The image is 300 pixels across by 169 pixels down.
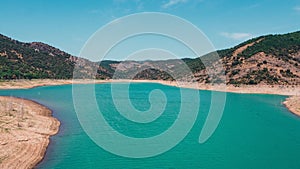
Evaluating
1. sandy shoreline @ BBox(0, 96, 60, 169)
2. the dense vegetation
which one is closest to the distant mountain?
the dense vegetation

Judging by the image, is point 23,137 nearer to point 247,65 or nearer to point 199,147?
point 199,147

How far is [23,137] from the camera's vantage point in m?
34.1

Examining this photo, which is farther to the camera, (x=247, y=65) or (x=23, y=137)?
(x=247, y=65)

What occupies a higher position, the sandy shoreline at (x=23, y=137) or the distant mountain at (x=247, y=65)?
the distant mountain at (x=247, y=65)

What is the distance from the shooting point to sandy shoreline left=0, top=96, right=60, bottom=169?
89.9ft

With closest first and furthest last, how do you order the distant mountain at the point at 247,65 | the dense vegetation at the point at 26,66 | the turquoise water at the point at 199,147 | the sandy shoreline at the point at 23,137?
1. the sandy shoreline at the point at 23,137
2. the turquoise water at the point at 199,147
3. the distant mountain at the point at 247,65
4. the dense vegetation at the point at 26,66

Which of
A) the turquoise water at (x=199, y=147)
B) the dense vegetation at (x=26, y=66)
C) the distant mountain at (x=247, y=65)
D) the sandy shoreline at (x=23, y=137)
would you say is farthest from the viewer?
the dense vegetation at (x=26, y=66)

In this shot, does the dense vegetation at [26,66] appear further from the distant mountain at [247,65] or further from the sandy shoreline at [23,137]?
the sandy shoreline at [23,137]

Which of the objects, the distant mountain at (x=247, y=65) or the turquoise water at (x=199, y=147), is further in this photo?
the distant mountain at (x=247, y=65)

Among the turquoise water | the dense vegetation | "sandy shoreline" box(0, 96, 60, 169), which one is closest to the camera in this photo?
"sandy shoreline" box(0, 96, 60, 169)

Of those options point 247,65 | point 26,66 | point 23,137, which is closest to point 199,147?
point 23,137

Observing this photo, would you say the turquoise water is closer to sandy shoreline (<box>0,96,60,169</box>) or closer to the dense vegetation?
sandy shoreline (<box>0,96,60,169</box>)

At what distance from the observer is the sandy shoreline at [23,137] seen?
27413mm

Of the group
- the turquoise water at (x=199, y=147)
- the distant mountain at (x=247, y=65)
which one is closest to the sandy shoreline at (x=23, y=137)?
the turquoise water at (x=199, y=147)
